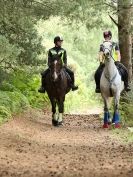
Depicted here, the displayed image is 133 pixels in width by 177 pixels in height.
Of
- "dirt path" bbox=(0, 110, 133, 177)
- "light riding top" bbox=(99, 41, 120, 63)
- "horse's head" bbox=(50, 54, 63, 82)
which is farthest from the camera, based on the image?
"horse's head" bbox=(50, 54, 63, 82)

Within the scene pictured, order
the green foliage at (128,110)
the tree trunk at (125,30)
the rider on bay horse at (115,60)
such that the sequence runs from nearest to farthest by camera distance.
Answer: the rider on bay horse at (115,60) → the green foliage at (128,110) → the tree trunk at (125,30)

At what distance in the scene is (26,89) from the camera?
23.9 metres

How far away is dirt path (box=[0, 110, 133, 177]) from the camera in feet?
30.0

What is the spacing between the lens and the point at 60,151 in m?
12.2

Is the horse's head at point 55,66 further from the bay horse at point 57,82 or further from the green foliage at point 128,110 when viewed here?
the green foliage at point 128,110

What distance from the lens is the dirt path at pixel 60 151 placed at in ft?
30.0

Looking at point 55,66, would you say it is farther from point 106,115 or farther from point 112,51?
point 106,115

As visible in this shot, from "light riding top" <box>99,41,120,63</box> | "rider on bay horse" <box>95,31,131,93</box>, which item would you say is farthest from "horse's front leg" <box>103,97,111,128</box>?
"light riding top" <box>99,41,120,63</box>

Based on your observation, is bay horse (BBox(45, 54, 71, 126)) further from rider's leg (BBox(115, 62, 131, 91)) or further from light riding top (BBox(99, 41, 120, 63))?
rider's leg (BBox(115, 62, 131, 91))

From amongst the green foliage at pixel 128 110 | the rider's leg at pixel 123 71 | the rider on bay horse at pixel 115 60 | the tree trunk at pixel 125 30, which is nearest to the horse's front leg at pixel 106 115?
the rider on bay horse at pixel 115 60

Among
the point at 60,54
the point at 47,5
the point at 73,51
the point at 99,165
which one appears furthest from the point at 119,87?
the point at 73,51

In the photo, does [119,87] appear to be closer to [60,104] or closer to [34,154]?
[60,104]

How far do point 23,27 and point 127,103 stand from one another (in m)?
4.72

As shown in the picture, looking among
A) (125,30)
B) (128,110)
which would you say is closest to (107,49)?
(128,110)
